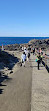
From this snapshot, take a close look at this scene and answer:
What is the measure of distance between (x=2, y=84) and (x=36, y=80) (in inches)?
87.3

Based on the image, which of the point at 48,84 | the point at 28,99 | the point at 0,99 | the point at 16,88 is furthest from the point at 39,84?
the point at 0,99

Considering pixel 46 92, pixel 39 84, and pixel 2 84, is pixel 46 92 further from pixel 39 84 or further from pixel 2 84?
pixel 2 84

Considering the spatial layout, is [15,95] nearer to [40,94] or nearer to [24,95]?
[24,95]

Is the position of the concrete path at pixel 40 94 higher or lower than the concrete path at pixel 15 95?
higher

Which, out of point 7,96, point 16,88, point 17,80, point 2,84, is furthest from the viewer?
point 17,80

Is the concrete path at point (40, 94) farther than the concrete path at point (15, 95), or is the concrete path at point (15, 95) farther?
the concrete path at point (15, 95)

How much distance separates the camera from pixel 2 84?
10.4 metres

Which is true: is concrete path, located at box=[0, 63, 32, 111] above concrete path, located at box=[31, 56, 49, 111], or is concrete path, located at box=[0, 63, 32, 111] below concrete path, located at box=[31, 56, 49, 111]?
below

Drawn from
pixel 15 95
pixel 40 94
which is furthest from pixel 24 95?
pixel 40 94

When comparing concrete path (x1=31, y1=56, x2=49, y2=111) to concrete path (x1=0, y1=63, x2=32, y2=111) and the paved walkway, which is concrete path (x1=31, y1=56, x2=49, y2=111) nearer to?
the paved walkway

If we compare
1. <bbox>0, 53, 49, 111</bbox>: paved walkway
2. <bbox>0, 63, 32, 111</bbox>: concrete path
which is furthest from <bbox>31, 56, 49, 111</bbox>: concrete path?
<bbox>0, 63, 32, 111</bbox>: concrete path

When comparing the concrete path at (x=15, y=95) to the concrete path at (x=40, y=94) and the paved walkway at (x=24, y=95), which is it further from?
the concrete path at (x=40, y=94)

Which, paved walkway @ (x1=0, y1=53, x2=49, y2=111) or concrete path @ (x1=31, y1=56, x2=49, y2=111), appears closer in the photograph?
concrete path @ (x1=31, y1=56, x2=49, y2=111)

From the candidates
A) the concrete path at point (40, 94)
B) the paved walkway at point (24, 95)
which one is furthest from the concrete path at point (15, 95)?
the concrete path at point (40, 94)
